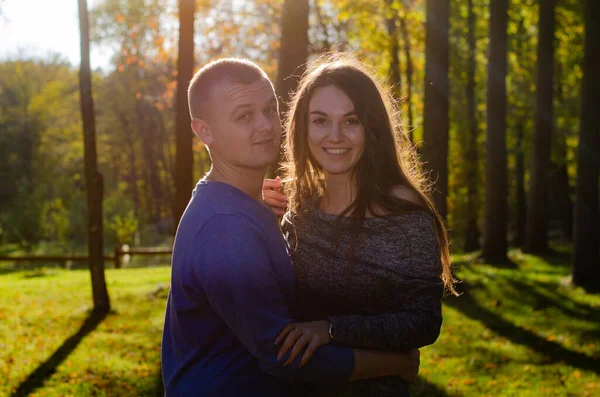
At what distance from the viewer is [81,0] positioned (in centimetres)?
1147

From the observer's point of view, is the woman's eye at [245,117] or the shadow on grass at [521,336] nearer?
the woman's eye at [245,117]

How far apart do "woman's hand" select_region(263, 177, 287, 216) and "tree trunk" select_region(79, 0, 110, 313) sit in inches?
335

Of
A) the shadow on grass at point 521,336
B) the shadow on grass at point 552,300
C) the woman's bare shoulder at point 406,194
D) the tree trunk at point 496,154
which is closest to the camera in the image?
the woman's bare shoulder at point 406,194

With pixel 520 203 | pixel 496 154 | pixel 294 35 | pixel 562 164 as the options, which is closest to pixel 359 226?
pixel 294 35

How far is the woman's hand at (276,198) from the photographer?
12.4 ft

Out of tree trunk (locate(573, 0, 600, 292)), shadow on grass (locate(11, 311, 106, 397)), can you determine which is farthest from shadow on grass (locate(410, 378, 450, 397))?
tree trunk (locate(573, 0, 600, 292))

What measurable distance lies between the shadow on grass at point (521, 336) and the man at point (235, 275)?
689 cm

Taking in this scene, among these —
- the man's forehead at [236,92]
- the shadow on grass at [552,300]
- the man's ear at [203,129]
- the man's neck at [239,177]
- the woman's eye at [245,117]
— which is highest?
the man's forehead at [236,92]

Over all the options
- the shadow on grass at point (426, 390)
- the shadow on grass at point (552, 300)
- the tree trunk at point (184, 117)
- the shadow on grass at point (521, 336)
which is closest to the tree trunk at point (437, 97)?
the shadow on grass at point (521, 336)

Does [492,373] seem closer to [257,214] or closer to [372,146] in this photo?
[372,146]

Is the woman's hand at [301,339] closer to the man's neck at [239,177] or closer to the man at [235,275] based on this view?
the man at [235,275]

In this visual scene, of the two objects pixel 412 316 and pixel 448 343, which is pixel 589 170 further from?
pixel 412 316

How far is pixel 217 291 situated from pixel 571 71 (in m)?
26.9

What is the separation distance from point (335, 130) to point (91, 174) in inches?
384
